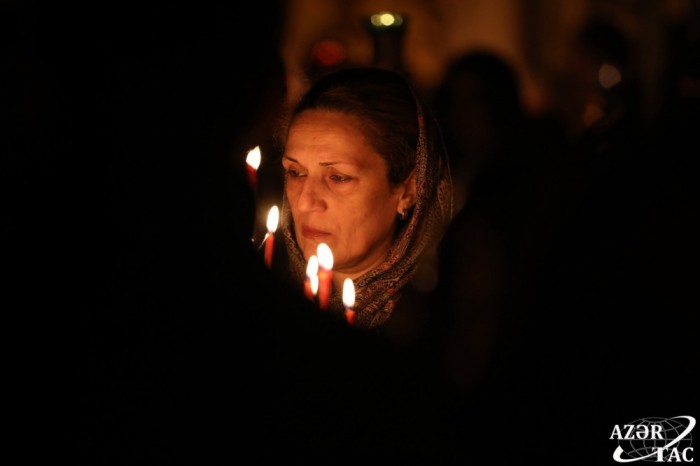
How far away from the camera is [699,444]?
107cm

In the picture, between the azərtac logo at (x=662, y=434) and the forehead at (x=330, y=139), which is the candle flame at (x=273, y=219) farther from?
the azərtac logo at (x=662, y=434)

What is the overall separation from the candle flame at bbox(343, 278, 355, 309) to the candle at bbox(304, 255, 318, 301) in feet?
0.13

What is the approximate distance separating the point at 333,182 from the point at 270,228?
10 centimetres

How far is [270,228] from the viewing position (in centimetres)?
99

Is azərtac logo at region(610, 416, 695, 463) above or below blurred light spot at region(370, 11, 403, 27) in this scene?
below

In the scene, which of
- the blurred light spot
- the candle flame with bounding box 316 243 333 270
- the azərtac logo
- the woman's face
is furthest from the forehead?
the azərtac logo

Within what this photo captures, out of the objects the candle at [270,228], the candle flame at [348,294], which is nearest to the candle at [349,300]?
the candle flame at [348,294]

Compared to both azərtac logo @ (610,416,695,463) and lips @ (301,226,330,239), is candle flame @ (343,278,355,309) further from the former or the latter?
azərtac logo @ (610,416,695,463)

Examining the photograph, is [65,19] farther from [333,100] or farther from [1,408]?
[1,408]

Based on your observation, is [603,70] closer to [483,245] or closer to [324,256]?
[483,245]

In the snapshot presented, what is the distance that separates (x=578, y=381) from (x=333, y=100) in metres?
0.49

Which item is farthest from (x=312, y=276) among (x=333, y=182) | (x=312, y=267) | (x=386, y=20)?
(x=386, y=20)

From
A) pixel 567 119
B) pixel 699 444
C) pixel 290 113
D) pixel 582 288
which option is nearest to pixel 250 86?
pixel 290 113

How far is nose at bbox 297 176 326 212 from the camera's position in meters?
0.95
